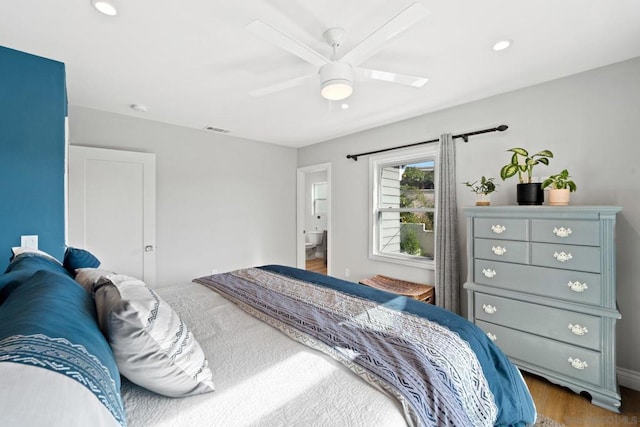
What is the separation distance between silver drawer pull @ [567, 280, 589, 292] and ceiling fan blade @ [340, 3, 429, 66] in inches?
82.4

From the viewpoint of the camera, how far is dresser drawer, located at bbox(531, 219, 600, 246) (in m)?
1.98

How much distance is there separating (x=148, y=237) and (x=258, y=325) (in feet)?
8.75

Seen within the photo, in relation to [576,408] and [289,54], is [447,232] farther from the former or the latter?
[289,54]

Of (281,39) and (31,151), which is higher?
(281,39)

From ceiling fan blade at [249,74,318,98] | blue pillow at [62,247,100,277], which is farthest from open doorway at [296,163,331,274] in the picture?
blue pillow at [62,247,100,277]

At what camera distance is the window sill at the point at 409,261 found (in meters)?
3.43

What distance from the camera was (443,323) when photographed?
1.49m

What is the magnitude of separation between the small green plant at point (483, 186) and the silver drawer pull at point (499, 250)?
0.58 m

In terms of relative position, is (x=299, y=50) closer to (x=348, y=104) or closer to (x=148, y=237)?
(x=348, y=104)

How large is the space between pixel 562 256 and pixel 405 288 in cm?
159

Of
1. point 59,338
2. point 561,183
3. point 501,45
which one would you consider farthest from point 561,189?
point 59,338

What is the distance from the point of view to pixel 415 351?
1.20m

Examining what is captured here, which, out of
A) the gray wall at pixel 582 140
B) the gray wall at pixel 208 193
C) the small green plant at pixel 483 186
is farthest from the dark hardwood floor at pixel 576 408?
the gray wall at pixel 208 193

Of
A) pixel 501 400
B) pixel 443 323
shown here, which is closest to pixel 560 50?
pixel 443 323
